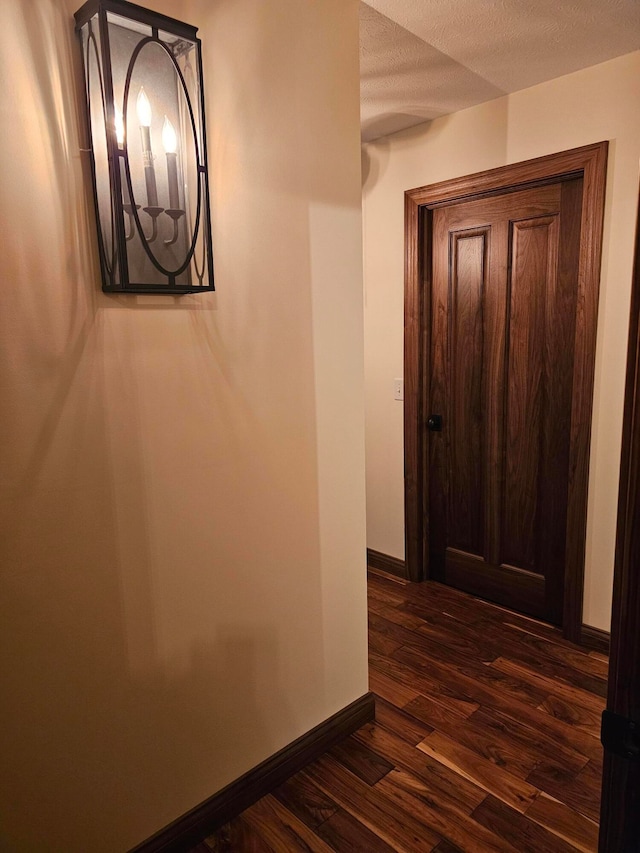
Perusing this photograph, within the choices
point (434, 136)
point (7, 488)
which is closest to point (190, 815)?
point (7, 488)

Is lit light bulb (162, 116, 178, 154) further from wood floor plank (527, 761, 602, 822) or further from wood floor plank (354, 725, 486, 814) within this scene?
wood floor plank (527, 761, 602, 822)

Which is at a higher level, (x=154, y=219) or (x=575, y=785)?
(x=154, y=219)

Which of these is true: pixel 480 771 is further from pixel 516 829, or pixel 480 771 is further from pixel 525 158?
pixel 525 158

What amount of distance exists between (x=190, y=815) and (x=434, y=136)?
118 inches

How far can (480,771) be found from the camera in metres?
1.92

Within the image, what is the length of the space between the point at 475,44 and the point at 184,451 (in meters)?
1.85

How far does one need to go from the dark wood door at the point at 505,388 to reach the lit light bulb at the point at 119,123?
2.01 meters

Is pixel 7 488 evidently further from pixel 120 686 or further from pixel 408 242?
pixel 408 242

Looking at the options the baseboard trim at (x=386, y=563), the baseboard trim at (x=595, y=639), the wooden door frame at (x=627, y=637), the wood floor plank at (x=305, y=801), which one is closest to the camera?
the wooden door frame at (x=627, y=637)

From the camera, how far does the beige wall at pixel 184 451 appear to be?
1258mm

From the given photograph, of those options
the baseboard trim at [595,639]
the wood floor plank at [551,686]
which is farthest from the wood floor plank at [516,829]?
the baseboard trim at [595,639]

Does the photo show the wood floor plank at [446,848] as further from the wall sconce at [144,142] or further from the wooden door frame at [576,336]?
the wall sconce at [144,142]

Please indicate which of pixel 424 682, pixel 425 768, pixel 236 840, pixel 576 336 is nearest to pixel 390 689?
pixel 424 682

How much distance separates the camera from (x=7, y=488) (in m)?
1.24
